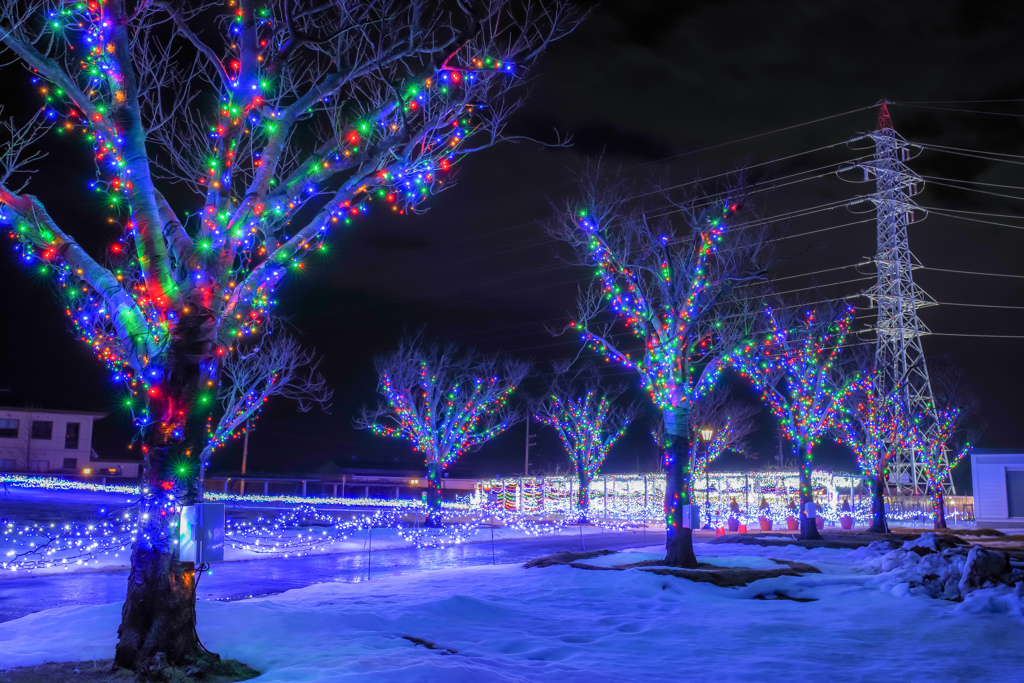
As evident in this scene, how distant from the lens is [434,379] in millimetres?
32625

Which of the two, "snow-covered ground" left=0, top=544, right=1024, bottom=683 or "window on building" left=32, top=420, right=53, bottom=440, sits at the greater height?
"window on building" left=32, top=420, right=53, bottom=440

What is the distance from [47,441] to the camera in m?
53.8

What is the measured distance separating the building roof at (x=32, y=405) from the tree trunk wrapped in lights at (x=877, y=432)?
50.0m

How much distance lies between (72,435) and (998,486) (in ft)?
194

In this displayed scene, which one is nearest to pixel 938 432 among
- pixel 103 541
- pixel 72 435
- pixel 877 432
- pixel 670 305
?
pixel 877 432

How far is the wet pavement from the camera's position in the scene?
1267 centimetres

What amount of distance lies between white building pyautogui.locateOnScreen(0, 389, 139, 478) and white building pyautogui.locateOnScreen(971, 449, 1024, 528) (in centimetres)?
5223

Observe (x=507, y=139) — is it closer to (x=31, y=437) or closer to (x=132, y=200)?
(x=132, y=200)

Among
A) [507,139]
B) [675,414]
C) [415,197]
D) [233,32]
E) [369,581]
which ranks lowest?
[369,581]

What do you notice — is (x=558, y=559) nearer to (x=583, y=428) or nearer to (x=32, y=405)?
(x=583, y=428)

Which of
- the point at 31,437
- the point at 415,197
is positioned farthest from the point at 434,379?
the point at 31,437

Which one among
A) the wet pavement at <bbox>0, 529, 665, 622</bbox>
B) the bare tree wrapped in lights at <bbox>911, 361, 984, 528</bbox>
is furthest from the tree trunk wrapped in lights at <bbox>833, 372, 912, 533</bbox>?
the wet pavement at <bbox>0, 529, 665, 622</bbox>

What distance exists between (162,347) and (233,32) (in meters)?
3.66

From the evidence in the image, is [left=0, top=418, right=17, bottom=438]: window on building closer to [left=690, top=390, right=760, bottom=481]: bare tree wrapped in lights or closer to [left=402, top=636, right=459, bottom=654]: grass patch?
[left=690, top=390, right=760, bottom=481]: bare tree wrapped in lights
